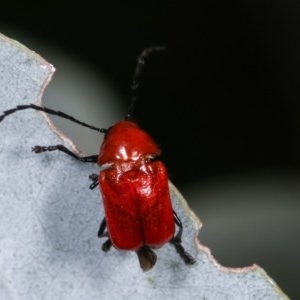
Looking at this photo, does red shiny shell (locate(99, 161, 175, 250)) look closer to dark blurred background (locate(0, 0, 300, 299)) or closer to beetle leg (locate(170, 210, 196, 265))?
beetle leg (locate(170, 210, 196, 265))

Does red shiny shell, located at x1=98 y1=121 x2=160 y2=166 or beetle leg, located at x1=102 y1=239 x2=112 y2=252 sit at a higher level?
red shiny shell, located at x1=98 y1=121 x2=160 y2=166

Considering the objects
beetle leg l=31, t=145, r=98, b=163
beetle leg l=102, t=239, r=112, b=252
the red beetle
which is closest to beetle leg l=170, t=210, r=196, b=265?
the red beetle

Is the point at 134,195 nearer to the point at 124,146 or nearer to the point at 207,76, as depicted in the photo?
the point at 124,146

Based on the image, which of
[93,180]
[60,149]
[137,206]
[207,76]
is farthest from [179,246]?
[207,76]

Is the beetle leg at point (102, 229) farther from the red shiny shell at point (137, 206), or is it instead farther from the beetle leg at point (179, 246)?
the beetle leg at point (179, 246)

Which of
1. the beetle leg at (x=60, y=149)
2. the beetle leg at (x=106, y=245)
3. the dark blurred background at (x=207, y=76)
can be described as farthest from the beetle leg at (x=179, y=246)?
the dark blurred background at (x=207, y=76)
